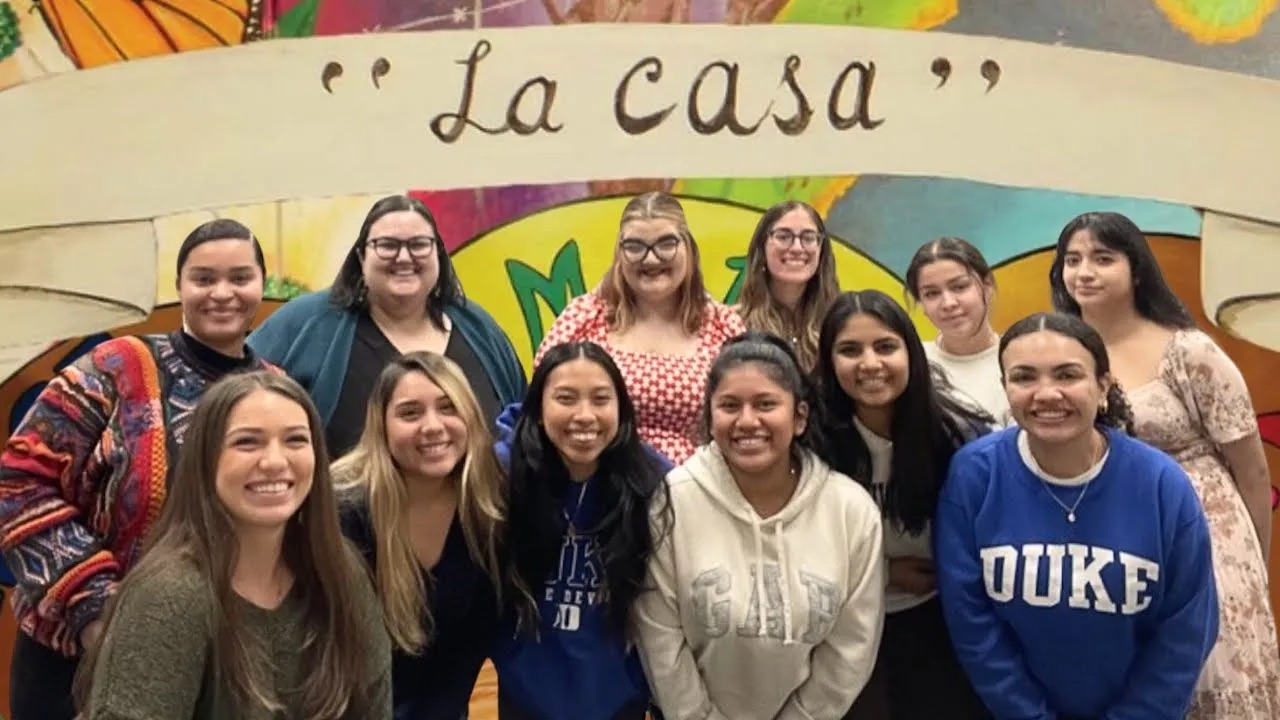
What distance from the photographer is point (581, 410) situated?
7.17 feet

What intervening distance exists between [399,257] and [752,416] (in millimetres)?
894

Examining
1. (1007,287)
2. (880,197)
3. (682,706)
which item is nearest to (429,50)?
(880,197)

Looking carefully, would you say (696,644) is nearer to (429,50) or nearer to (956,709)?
(956,709)

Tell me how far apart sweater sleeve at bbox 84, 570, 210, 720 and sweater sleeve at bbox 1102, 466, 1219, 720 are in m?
1.57

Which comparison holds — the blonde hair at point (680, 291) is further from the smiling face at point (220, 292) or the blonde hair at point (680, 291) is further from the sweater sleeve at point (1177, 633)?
the sweater sleeve at point (1177, 633)

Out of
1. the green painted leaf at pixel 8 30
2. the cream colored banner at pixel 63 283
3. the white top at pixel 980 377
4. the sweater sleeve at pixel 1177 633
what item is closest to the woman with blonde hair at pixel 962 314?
the white top at pixel 980 377

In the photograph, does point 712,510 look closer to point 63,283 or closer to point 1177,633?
point 1177,633

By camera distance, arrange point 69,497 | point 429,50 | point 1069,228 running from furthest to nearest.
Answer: point 429,50 → point 1069,228 → point 69,497

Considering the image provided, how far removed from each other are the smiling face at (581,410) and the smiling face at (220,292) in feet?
1.91

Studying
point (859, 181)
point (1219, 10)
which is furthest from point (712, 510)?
point (1219, 10)

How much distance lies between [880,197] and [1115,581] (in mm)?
1735

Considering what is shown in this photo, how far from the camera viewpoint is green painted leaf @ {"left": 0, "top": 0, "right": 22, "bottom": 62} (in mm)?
3344

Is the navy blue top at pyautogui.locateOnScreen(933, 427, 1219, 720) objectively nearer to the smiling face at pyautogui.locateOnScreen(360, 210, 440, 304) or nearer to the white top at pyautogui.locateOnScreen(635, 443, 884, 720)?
the white top at pyautogui.locateOnScreen(635, 443, 884, 720)

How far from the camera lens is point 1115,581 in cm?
209
